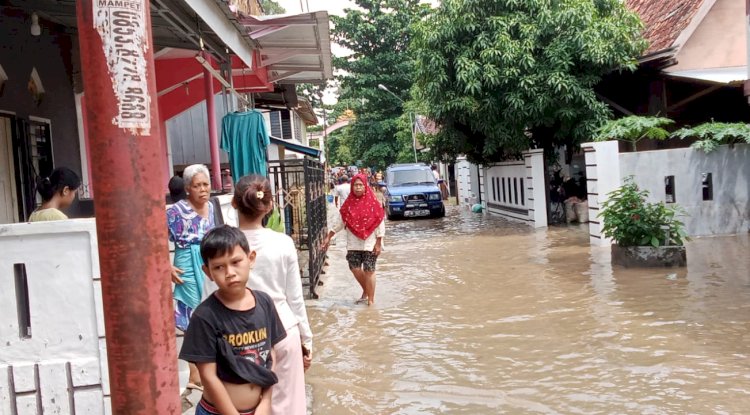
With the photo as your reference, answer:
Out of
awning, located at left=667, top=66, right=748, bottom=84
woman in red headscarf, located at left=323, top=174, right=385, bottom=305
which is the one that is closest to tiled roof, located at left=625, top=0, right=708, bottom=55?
awning, located at left=667, top=66, right=748, bottom=84

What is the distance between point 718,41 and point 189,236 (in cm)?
1488

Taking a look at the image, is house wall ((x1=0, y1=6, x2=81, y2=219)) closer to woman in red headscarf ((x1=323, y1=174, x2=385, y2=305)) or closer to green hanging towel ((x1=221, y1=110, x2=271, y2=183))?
green hanging towel ((x1=221, y1=110, x2=271, y2=183))

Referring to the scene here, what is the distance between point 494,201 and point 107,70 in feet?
63.9

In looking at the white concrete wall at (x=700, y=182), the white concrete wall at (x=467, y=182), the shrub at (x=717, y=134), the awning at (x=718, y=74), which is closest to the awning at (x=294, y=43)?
the white concrete wall at (x=700, y=182)

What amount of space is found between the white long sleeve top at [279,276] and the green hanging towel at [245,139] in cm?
460

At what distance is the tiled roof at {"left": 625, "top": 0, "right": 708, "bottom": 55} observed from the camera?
15.8 metres

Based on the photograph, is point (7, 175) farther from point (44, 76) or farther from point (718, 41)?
point (718, 41)

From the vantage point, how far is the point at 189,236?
16.3 ft

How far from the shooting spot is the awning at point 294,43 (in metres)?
8.13

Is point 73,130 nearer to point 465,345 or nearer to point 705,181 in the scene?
point 465,345

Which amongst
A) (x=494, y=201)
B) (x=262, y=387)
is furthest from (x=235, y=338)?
(x=494, y=201)

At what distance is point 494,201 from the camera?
2116 centimetres

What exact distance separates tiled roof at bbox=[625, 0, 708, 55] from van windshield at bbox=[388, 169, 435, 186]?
25.9ft

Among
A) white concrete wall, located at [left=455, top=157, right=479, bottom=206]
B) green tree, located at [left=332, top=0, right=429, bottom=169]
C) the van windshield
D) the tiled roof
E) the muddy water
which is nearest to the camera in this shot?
the muddy water
